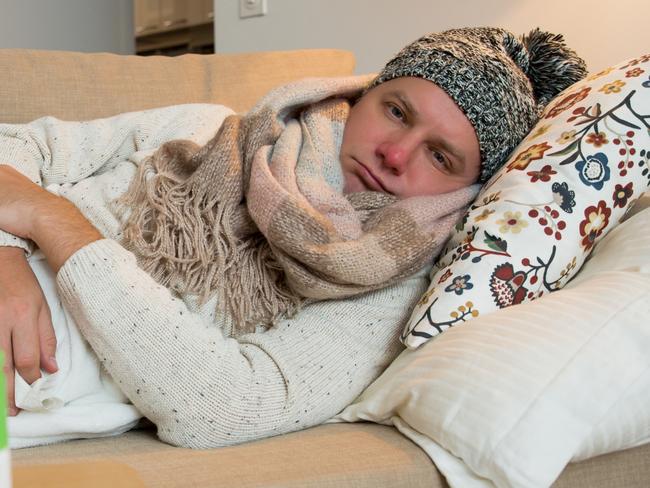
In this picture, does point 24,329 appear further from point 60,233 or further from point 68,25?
point 68,25

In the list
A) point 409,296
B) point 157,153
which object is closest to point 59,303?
point 157,153

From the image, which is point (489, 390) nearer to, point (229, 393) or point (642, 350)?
point (642, 350)

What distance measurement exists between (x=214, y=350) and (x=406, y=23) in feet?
4.33

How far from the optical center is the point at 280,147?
43.1 inches

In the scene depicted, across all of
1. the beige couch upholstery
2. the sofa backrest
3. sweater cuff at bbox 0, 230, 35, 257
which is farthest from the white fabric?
the sofa backrest

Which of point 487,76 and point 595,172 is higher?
point 487,76

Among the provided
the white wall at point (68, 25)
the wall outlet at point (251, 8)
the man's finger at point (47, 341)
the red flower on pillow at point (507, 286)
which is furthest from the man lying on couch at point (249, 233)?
the white wall at point (68, 25)

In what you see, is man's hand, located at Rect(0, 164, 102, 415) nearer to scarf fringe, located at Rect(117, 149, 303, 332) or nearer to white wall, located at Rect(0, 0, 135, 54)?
scarf fringe, located at Rect(117, 149, 303, 332)

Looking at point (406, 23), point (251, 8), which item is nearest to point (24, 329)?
point (406, 23)

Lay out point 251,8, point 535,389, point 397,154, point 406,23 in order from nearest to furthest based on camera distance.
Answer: point 535,389, point 397,154, point 406,23, point 251,8

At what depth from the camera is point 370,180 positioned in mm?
1138

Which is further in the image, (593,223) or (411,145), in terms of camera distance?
(411,145)

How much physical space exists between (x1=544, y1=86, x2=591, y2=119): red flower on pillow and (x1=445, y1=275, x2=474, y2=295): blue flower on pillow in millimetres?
330

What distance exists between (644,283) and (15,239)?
2.49 ft
